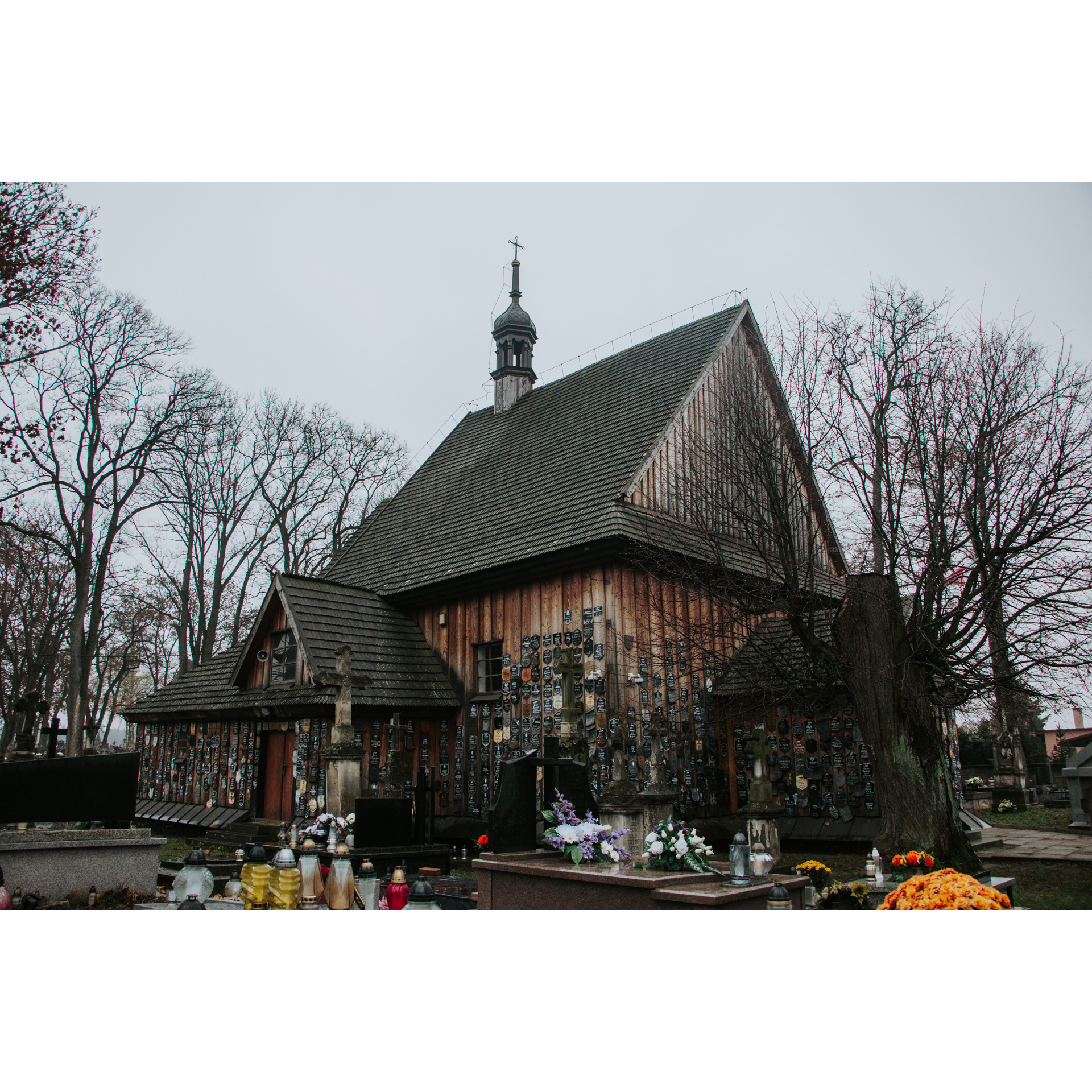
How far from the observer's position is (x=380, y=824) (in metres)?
11.8

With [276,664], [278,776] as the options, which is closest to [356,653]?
[276,664]

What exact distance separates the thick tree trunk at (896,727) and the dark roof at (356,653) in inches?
346

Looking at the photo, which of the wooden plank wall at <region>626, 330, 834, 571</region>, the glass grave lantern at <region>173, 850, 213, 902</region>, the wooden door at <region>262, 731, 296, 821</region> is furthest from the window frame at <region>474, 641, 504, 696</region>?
the glass grave lantern at <region>173, 850, 213, 902</region>

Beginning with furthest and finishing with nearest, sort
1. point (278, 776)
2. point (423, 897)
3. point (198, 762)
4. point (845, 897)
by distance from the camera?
1. point (198, 762)
2. point (278, 776)
3. point (845, 897)
4. point (423, 897)

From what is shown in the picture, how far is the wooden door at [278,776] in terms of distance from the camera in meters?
17.1

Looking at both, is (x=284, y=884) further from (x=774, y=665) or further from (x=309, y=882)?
(x=774, y=665)

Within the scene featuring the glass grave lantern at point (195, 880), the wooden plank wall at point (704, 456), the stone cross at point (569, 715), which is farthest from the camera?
the wooden plank wall at point (704, 456)

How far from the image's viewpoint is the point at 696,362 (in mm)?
18344

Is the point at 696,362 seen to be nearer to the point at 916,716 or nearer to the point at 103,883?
the point at 916,716

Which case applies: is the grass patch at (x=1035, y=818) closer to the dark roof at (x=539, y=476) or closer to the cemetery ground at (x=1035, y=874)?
the cemetery ground at (x=1035, y=874)

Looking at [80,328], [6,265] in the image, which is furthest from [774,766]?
[80,328]

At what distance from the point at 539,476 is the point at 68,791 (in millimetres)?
11640

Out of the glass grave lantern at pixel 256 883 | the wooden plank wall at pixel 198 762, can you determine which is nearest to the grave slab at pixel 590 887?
the glass grave lantern at pixel 256 883

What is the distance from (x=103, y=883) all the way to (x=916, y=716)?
9.77 m
